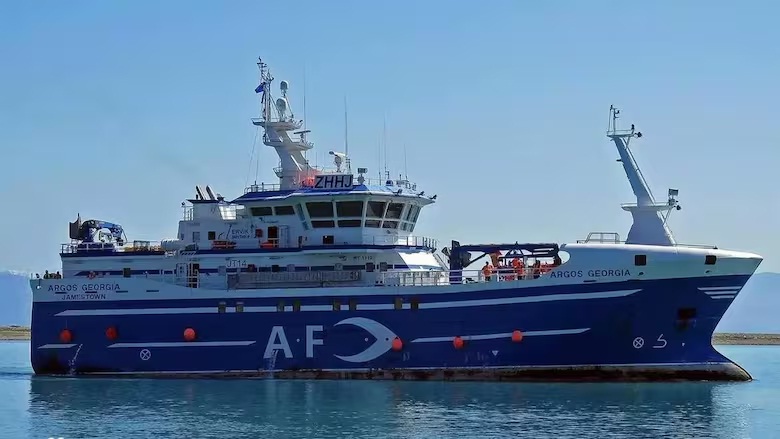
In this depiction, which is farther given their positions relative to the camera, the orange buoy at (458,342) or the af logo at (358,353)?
the af logo at (358,353)

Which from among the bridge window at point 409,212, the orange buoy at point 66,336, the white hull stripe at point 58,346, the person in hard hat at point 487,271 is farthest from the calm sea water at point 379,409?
the bridge window at point 409,212

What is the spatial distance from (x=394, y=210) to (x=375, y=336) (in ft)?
16.0

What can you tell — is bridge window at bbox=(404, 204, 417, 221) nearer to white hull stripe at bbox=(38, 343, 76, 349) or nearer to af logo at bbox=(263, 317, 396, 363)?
af logo at bbox=(263, 317, 396, 363)

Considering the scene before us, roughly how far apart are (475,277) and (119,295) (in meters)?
12.7

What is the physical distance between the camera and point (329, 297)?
128ft

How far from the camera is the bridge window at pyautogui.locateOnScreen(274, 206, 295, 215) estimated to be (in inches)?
1620

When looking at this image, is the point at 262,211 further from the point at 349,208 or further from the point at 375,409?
the point at 375,409

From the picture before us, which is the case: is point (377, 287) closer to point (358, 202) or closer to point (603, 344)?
point (358, 202)

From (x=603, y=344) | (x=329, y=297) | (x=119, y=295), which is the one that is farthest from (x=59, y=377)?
(x=603, y=344)

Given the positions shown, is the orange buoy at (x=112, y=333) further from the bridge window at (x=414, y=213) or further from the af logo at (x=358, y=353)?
the bridge window at (x=414, y=213)

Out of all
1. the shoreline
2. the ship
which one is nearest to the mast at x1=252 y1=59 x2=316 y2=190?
the ship

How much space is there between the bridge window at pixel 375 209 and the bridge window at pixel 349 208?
0.28 metres

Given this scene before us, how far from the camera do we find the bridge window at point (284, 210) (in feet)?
135

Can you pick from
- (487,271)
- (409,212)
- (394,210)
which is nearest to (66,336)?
(394,210)
